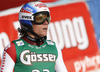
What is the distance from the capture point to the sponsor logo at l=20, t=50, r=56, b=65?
4.65m

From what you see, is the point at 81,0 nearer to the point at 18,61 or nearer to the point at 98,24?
the point at 98,24

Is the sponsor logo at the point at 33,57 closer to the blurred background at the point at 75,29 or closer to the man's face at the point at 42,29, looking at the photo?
the man's face at the point at 42,29

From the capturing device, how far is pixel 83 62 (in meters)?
11.2

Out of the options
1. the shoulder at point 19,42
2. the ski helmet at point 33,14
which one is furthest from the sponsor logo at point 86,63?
the shoulder at point 19,42

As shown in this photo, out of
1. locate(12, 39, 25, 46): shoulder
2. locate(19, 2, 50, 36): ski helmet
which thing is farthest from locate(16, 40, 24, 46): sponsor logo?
locate(19, 2, 50, 36): ski helmet

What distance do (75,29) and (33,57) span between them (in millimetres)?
6702

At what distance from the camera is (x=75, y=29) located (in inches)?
446

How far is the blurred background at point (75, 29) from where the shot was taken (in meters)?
10.5

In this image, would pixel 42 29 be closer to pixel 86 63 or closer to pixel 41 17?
pixel 41 17

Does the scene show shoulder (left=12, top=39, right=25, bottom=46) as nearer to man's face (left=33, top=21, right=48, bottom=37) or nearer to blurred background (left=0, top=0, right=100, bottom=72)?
man's face (left=33, top=21, right=48, bottom=37)

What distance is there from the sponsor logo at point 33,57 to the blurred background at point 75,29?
4.84m

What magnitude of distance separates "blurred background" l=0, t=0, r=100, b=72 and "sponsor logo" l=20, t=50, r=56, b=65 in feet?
15.9

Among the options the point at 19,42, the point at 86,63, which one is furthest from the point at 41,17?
the point at 86,63

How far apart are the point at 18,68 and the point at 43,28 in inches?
25.9
